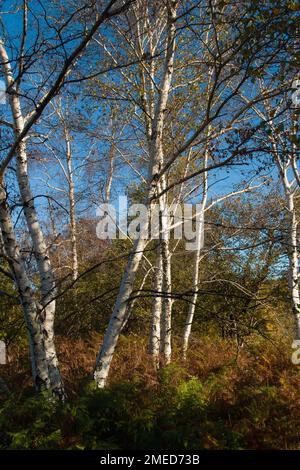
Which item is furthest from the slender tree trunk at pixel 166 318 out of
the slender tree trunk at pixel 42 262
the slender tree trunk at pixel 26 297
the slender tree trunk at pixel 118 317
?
the slender tree trunk at pixel 26 297

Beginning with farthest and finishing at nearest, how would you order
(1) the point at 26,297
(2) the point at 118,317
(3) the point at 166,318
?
(3) the point at 166,318 → (2) the point at 118,317 → (1) the point at 26,297

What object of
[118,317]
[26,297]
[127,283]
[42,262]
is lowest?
[118,317]

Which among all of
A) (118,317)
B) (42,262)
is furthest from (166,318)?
(42,262)

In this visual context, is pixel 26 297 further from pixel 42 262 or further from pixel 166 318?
pixel 166 318

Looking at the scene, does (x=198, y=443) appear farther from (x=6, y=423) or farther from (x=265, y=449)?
(x=6, y=423)

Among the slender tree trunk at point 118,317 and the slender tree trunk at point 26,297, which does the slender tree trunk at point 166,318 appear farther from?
the slender tree trunk at point 26,297

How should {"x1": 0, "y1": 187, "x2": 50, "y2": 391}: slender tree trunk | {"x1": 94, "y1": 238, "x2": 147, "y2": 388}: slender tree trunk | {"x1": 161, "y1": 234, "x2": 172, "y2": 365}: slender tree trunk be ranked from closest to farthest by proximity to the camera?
{"x1": 0, "y1": 187, "x2": 50, "y2": 391}: slender tree trunk < {"x1": 94, "y1": 238, "x2": 147, "y2": 388}: slender tree trunk < {"x1": 161, "y1": 234, "x2": 172, "y2": 365}: slender tree trunk

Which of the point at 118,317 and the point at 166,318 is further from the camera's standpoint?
the point at 166,318

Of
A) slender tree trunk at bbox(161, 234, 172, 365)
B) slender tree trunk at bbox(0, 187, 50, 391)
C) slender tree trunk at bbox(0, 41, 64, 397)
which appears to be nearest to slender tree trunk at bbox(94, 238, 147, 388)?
slender tree trunk at bbox(0, 41, 64, 397)

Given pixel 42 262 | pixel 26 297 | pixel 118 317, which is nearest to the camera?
pixel 26 297

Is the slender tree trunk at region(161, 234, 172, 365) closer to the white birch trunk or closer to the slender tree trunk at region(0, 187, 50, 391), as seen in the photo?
the white birch trunk

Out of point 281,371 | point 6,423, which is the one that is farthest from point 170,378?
point 6,423

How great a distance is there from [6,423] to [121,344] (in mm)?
4729
